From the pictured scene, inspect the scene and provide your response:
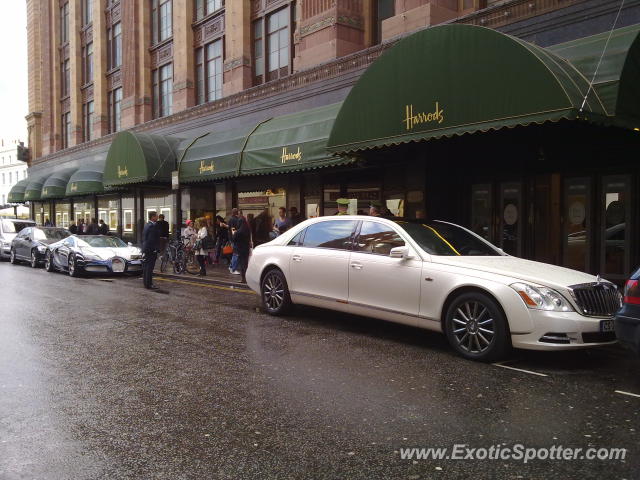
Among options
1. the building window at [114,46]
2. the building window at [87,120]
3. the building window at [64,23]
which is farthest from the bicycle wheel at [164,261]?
the building window at [64,23]

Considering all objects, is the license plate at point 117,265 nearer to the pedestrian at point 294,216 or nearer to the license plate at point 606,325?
the pedestrian at point 294,216

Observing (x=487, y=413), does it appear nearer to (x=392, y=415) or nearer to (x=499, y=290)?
(x=392, y=415)

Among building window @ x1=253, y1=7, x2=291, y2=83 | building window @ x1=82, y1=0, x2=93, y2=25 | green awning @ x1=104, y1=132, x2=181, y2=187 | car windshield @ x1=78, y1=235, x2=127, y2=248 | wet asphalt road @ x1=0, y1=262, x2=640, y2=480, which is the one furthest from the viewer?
building window @ x1=82, y1=0, x2=93, y2=25

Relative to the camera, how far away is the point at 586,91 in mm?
7715

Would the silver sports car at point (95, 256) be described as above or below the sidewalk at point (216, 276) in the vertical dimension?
above

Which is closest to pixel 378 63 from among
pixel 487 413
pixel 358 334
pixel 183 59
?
pixel 358 334

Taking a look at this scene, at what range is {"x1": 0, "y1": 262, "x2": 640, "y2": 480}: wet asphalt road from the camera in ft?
10.7

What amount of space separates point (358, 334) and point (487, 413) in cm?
312

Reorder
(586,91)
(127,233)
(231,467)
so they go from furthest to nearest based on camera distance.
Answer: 1. (127,233)
2. (586,91)
3. (231,467)

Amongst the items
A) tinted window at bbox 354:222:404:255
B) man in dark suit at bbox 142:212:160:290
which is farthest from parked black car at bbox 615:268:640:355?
man in dark suit at bbox 142:212:160:290

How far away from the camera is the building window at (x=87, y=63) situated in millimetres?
32375

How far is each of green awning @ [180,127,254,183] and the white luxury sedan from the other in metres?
8.33

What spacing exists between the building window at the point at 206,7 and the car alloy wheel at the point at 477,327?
62.9 ft

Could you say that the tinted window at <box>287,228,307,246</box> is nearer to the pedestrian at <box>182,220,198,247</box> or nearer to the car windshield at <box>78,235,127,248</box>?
the pedestrian at <box>182,220,198,247</box>
